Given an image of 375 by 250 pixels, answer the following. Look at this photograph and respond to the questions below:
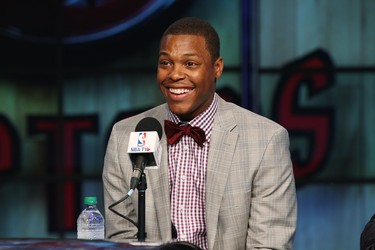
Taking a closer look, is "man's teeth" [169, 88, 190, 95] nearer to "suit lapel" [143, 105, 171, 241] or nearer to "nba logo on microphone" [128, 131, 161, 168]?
"suit lapel" [143, 105, 171, 241]

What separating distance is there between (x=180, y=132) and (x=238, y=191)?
349 millimetres

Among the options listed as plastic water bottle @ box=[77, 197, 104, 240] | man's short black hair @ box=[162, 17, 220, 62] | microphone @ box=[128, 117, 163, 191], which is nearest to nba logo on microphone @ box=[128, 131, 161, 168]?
microphone @ box=[128, 117, 163, 191]

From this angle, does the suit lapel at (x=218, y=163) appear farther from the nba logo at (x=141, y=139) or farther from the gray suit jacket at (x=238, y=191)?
the nba logo at (x=141, y=139)

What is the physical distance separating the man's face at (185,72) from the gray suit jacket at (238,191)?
7.2 inches

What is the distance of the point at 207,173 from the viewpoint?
3895 millimetres

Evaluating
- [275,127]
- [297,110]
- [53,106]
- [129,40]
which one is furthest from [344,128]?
[275,127]

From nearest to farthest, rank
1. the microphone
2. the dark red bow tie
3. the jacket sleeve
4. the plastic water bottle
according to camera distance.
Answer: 1. the microphone
2. the jacket sleeve
3. the dark red bow tie
4. the plastic water bottle

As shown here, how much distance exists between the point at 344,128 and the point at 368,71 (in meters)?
0.47

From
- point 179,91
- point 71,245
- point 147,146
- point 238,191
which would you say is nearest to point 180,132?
point 179,91

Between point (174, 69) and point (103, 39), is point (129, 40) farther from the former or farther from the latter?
point (174, 69)

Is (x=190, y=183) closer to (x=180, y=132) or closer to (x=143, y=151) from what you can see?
(x=180, y=132)

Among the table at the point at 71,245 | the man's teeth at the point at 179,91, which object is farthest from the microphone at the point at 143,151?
the table at the point at 71,245

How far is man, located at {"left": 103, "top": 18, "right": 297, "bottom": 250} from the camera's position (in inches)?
151

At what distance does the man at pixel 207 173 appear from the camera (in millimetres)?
3842
